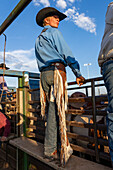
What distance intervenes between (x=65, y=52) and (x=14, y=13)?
0.86 metres

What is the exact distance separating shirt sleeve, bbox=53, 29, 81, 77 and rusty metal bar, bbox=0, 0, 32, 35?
700 millimetres

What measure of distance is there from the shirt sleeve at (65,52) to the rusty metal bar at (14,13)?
2.30 feet

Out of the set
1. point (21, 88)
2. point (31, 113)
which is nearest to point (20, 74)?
point (21, 88)

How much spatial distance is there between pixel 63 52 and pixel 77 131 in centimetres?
142

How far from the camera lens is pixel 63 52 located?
1.99 metres

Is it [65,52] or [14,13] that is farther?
[65,52]

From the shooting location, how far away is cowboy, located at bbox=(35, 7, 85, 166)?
1.93m

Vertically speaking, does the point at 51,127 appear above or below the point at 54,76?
below

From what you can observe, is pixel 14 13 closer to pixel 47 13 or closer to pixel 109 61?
pixel 47 13

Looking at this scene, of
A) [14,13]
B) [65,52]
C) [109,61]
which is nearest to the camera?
[109,61]

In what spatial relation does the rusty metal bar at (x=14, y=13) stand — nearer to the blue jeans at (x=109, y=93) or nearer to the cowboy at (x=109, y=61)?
the cowboy at (x=109, y=61)

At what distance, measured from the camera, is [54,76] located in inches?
79.2

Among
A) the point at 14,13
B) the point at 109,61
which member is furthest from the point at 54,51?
the point at 109,61

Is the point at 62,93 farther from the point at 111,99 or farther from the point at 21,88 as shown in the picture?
the point at 21,88
